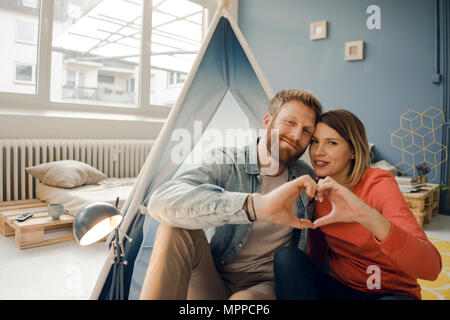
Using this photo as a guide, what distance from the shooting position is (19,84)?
3107 mm

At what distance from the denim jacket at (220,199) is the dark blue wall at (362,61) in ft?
9.00

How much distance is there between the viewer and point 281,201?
2.69 ft

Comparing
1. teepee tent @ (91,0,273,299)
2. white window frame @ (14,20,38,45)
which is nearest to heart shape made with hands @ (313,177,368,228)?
teepee tent @ (91,0,273,299)

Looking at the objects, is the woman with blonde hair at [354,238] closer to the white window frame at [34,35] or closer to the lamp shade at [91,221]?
the lamp shade at [91,221]

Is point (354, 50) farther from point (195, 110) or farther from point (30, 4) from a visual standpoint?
point (30, 4)

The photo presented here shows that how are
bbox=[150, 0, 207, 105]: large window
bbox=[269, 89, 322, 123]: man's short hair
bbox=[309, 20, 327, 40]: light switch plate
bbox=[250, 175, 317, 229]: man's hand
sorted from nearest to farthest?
bbox=[250, 175, 317, 229]: man's hand
bbox=[269, 89, 322, 123]: man's short hair
bbox=[309, 20, 327, 40]: light switch plate
bbox=[150, 0, 207, 105]: large window

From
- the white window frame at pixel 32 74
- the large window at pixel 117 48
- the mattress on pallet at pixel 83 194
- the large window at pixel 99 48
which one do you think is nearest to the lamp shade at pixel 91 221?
the mattress on pallet at pixel 83 194

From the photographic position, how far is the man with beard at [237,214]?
85cm

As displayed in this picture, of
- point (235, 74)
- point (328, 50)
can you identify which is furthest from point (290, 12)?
point (235, 74)

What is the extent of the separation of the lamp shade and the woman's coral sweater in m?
0.66

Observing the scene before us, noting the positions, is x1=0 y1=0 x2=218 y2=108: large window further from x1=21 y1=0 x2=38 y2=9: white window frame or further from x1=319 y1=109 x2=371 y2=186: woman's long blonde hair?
x1=319 y1=109 x2=371 y2=186: woman's long blonde hair

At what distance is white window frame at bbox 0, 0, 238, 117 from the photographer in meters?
3.11

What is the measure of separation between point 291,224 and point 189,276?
316 mm

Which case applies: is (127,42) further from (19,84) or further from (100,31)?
(19,84)
